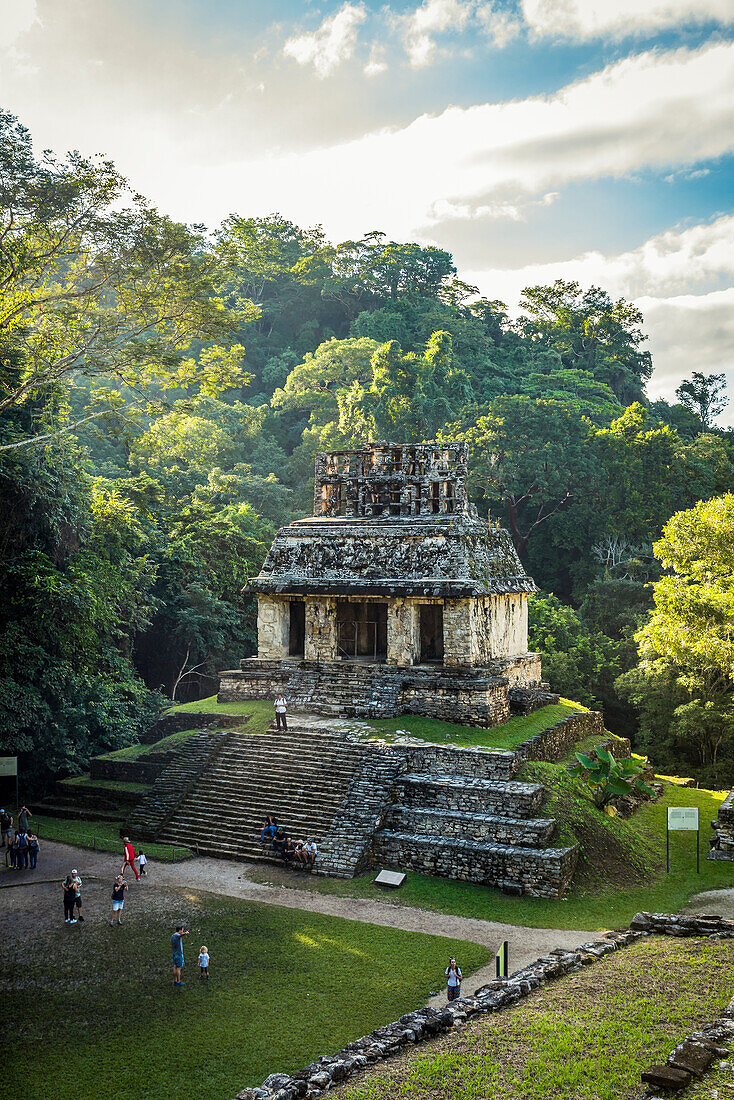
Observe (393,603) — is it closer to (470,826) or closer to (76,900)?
(470,826)

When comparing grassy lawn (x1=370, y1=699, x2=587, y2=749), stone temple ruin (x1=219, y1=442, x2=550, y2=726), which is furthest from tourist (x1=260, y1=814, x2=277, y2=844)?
stone temple ruin (x1=219, y1=442, x2=550, y2=726)

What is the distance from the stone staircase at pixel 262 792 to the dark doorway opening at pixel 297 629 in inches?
169

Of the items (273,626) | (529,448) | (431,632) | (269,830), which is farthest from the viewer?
(529,448)

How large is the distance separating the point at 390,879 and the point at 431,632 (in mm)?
8829

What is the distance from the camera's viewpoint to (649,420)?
41.7 m

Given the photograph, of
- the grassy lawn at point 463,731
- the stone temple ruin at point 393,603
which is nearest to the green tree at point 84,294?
the stone temple ruin at point 393,603

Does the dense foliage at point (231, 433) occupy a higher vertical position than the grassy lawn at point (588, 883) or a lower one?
higher

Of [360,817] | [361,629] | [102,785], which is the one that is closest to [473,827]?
[360,817]

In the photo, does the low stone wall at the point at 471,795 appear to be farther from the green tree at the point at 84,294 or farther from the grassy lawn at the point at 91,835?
the green tree at the point at 84,294

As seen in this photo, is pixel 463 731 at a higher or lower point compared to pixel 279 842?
higher

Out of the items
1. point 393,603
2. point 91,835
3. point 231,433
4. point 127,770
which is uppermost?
point 231,433

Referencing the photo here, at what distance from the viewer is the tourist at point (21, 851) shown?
601 inches

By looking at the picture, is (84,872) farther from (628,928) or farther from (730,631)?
(730,631)

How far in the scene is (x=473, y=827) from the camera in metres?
15.0
